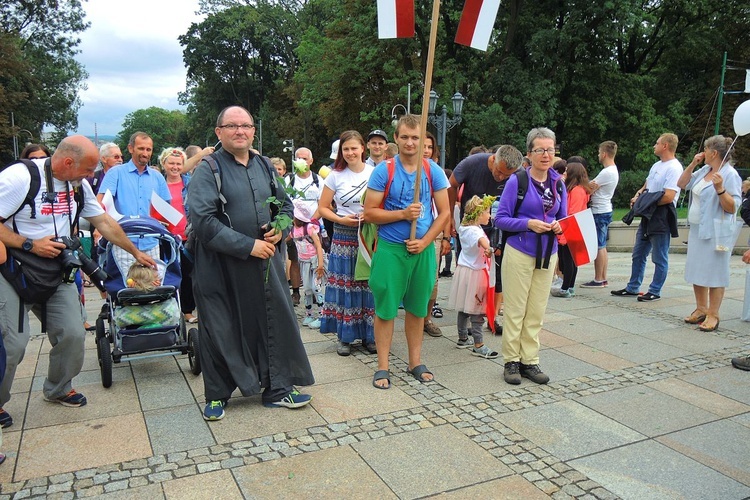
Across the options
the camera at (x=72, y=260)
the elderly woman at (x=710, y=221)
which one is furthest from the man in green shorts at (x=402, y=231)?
the elderly woman at (x=710, y=221)

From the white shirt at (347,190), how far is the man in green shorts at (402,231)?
2.98ft

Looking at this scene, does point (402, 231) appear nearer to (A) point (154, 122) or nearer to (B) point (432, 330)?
(B) point (432, 330)

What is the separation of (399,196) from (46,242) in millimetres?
2372

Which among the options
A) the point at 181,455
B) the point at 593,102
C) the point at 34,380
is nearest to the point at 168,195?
the point at 34,380

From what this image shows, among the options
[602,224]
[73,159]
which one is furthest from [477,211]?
[602,224]

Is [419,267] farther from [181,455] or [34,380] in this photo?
[34,380]

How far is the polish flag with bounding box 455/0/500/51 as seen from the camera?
449 centimetres

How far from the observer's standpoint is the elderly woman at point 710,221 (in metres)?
6.01

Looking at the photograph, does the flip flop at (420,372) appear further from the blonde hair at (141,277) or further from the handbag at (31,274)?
the handbag at (31,274)

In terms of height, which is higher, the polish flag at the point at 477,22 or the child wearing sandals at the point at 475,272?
the polish flag at the point at 477,22

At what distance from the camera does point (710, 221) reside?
6.21 m

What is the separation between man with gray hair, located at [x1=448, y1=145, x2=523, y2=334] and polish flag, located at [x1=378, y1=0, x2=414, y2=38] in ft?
5.53

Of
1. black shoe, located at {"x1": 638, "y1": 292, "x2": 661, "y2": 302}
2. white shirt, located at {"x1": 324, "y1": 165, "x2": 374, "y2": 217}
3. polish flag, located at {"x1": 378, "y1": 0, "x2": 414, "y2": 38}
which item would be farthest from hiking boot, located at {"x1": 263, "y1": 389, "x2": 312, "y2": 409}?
black shoe, located at {"x1": 638, "y1": 292, "x2": 661, "y2": 302}

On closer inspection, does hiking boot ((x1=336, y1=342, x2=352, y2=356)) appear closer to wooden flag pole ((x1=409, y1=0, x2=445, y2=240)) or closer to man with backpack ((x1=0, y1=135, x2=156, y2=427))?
wooden flag pole ((x1=409, y1=0, x2=445, y2=240))
